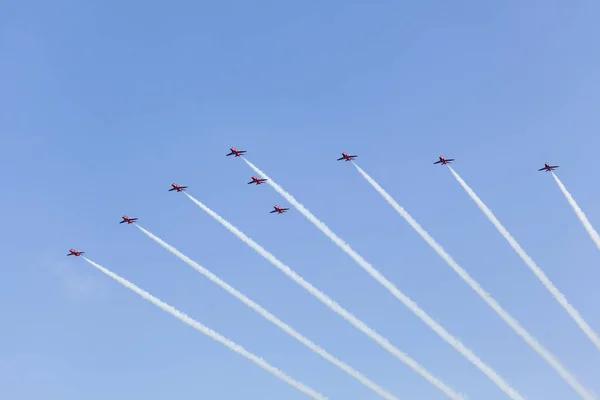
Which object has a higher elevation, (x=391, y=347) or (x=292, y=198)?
(x=292, y=198)

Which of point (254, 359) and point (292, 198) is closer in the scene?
point (254, 359)

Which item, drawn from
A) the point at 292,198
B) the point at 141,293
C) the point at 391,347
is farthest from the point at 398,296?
the point at 141,293

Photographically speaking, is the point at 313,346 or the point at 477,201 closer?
the point at 313,346

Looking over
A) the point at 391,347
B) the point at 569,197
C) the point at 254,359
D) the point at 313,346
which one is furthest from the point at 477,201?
the point at 254,359

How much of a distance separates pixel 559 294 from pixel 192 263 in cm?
9883

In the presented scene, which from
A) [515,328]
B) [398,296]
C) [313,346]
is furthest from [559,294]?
[313,346]

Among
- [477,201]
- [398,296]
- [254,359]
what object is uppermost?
[477,201]

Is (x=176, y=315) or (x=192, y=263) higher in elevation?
(x=192, y=263)

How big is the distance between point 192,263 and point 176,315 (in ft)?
48.5

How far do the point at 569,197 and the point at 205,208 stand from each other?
103987mm

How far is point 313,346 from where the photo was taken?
179250 millimetres

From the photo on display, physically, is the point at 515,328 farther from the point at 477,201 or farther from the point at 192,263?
the point at 192,263

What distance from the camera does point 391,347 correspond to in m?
181

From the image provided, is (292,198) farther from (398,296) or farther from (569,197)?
(569,197)
